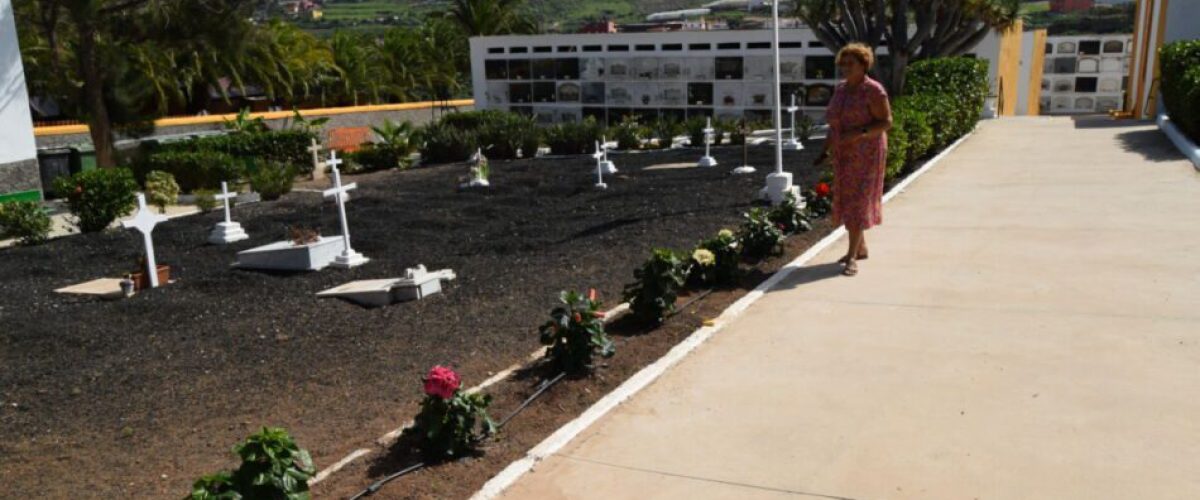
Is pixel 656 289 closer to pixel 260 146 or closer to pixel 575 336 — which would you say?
pixel 575 336

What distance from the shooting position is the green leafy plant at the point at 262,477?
3.60 meters

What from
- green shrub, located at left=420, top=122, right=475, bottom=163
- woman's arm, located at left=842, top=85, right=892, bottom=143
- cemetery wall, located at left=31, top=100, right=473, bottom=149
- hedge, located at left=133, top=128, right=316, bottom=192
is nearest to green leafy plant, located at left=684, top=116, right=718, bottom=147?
green shrub, located at left=420, top=122, right=475, bottom=163

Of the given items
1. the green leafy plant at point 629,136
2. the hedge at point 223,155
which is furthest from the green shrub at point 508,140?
the hedge at point 223,155

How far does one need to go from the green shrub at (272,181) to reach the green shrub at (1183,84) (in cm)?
1400

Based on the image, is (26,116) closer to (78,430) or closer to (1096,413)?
(78,430)

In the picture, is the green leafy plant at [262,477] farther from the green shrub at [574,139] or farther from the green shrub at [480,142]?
the green shrub at [574,139]

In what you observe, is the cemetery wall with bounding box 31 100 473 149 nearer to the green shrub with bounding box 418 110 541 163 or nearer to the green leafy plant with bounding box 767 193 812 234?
the green shrub with bounding box 418 110 541 163

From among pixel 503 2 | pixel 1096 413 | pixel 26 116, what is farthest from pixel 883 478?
pixel 503 2

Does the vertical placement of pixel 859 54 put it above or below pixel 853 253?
above

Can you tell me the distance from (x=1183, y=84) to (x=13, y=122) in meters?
18.5

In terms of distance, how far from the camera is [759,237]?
805 cm

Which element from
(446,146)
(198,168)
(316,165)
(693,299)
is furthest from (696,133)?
(693,299)

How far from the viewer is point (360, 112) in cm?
3083

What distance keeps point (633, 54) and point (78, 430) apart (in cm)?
2720
